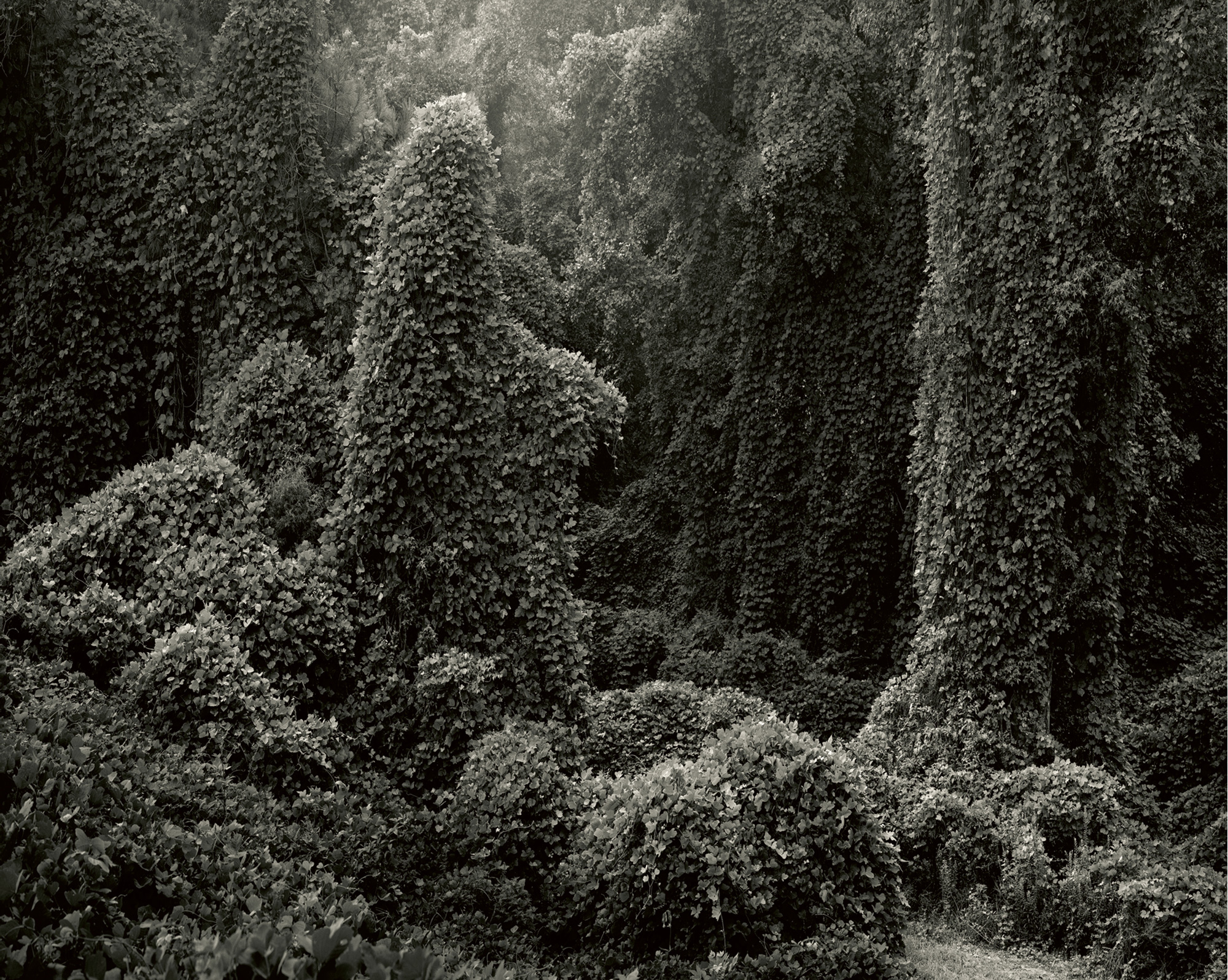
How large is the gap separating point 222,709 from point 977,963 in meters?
5.48

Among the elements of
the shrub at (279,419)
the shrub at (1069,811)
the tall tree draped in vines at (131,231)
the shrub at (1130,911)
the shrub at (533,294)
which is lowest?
the shrub at (1130,911)

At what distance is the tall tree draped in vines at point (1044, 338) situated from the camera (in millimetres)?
10078

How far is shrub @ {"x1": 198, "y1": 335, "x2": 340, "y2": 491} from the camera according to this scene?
9.28 m

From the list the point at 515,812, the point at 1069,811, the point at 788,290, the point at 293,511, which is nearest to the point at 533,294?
the point at 788,290

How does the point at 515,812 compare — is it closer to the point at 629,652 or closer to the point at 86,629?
the point at 86,629

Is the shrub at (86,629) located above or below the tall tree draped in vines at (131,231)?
below

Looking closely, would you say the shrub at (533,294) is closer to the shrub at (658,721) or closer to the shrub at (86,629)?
the shrub at (658,721)

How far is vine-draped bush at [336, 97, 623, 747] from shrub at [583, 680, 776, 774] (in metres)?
1.69

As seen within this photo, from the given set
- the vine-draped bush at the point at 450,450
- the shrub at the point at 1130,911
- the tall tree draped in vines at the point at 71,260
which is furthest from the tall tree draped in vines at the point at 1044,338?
the tall tree draped in vines at the point at 71,260

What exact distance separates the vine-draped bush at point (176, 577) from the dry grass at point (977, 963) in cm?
480

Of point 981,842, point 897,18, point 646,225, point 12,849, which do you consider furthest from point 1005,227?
point 12,849

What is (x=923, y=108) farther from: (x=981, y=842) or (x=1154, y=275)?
(x=981, y=842)

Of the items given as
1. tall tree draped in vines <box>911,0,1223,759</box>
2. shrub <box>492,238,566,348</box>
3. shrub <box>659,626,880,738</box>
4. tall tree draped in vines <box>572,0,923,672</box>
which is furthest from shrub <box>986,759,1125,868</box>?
shrub <box>492,238,566,348</box>

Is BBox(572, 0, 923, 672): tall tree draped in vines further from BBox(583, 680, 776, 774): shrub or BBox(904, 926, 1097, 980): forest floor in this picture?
BBox(904, 926, 1097, 980): forest floor
